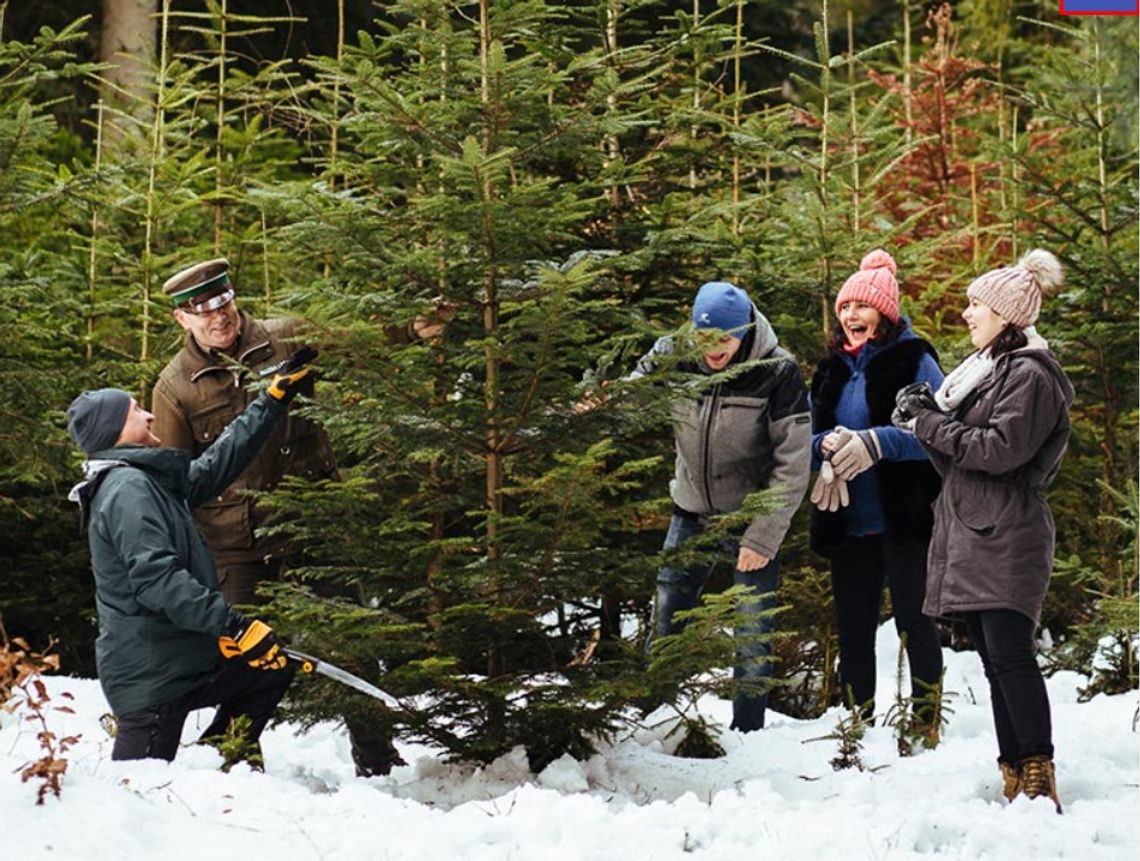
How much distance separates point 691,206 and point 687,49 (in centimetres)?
100

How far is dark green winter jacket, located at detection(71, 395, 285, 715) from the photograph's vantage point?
19.7 ft

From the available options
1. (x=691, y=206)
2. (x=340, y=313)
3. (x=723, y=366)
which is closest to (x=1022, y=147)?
(x=691, y=206)

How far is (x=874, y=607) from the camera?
7566mm

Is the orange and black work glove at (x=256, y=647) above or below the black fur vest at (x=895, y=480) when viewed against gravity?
below

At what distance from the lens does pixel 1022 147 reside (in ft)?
38.2

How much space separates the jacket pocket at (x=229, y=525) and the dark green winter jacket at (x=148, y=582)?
1.02 m

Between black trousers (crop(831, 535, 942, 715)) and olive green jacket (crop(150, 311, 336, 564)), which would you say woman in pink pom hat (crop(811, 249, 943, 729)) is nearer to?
black trousers (crop(831, 535, 942, 715))

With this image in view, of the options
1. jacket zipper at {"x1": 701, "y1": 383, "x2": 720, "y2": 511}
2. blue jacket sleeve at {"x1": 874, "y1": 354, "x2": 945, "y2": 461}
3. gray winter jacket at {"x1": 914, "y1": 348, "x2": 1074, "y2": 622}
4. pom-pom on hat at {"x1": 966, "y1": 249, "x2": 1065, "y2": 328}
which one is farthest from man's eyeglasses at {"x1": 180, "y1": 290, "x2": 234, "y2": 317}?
pom-pom on hat at {"x1": 966, "y1": 249, "x2": 1065, "y2": 328}

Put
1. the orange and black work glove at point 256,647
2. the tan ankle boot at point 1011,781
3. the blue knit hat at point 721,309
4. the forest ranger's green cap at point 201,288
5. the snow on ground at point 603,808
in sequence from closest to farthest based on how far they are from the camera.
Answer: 1. the snow on ground at point 603,808
2. the orange and black work glove at point 256,647
3. the tan ankle boot at point 1011,781
4. the blue knit hat at point 721,309
5. the forest ranger's green cap at point 201,288

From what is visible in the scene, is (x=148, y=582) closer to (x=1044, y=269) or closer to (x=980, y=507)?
(x=980, y=507)

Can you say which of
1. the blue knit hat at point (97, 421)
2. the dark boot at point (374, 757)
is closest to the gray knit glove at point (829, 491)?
the dark boot at point (374, 757)

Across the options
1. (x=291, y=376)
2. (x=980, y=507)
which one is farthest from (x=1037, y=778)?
(x=291, y=376)

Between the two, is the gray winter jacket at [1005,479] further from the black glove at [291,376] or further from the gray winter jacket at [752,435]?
the black glove at [291,376]

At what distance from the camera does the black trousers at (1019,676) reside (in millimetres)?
6055
